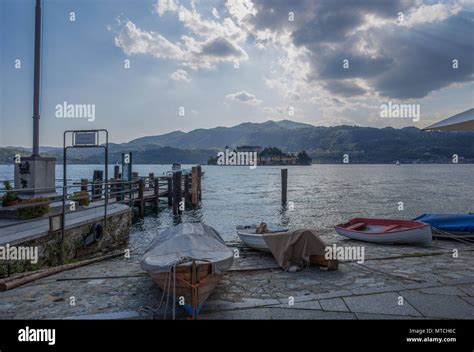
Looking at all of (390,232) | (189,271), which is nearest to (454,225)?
(390,232)

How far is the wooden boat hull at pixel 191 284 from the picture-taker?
16.2 ft

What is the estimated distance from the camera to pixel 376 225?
13.8 m

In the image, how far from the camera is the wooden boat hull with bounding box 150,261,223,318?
4.95m

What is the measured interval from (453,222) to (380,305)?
9417mm

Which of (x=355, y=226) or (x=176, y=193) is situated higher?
(x=176, y=193)

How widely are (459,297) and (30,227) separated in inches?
429

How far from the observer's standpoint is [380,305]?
17.4ft

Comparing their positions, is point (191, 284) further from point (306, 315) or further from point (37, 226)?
point (37, 226)

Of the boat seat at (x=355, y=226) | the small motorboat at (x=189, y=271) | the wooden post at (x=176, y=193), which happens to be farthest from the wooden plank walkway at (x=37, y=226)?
the wooden post at (x=176, y=193)

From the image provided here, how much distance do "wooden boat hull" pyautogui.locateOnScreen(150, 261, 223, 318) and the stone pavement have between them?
27 cm

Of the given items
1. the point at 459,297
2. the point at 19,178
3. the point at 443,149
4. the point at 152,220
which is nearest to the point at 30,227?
the point at 19,178

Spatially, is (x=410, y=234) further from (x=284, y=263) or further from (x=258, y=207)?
(x=258, y=207)

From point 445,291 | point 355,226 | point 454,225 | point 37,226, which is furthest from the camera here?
point 355,226

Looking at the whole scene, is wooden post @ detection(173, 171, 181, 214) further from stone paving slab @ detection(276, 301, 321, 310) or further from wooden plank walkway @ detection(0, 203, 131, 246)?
stone paving slab @ detection(276, 301, 321, 310)
